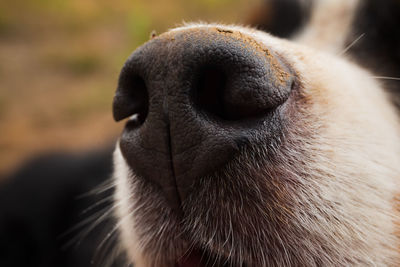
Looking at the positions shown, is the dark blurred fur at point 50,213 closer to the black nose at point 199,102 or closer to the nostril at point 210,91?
the black nose at point 199,102

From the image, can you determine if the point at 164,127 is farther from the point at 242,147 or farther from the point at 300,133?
the point at 300,133

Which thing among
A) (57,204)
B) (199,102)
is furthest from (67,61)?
(199,102)

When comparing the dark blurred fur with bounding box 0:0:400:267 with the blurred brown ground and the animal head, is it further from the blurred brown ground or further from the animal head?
the animal head

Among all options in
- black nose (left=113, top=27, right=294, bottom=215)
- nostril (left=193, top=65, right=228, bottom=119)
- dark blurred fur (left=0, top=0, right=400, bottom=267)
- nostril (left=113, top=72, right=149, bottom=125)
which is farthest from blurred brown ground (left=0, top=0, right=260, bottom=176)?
nostril (left=193, top=65, right=228, bottom=119)

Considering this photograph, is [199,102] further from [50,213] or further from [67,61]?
[67,61]

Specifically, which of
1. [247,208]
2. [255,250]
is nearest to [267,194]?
[247,208]

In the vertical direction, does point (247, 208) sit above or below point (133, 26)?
below
